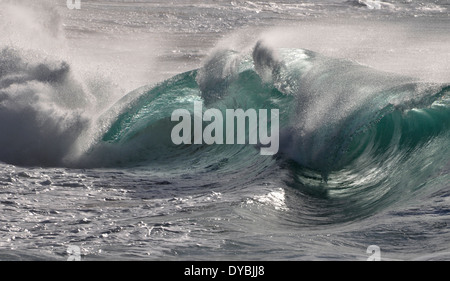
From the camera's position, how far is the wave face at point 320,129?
9.09 metres

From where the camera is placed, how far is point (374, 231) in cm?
689

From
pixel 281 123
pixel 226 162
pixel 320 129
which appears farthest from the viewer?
pixel 281 123

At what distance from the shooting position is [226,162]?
10391 millimetres

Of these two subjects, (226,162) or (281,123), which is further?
(281,123)

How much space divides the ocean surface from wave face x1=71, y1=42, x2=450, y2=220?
0.02 metres

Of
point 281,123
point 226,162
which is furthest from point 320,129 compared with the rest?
point 226,162

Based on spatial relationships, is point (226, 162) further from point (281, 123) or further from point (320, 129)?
point (320, 129)

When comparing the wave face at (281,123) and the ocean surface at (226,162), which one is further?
the wave face at (281,123)

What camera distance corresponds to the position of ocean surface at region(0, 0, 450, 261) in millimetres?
6652

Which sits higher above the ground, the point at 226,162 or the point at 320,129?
the point at 320,129

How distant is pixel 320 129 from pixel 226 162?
1.36 meters

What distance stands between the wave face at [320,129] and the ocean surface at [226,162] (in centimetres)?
2

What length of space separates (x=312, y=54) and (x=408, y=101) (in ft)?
14.1
